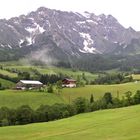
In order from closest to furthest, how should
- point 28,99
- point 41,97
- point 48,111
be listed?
1. point 48,111
2. point 28,99
3. point 41,97

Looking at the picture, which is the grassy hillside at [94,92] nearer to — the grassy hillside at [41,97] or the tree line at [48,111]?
the grassy hillside at [41,97]

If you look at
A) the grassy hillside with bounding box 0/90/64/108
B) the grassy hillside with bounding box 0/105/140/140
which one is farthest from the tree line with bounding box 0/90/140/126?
the grassy hillside with bounding box 0/105/140/140

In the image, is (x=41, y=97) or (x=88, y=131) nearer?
(x=88, y=131)

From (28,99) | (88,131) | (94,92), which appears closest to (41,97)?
(28,99)

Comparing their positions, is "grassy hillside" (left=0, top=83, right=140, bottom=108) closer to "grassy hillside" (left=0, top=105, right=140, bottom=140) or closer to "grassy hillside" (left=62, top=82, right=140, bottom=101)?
"grassy hillside" (left=62, top=82, right=140, bottom=101)

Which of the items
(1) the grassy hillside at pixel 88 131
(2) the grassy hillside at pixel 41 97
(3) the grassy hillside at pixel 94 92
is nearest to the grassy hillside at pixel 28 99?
(2) the grassy hillside at pixel 41 97

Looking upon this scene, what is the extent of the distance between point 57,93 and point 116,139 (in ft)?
399

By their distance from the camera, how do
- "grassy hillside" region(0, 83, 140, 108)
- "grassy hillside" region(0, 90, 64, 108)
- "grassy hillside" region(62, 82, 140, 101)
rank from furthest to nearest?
"grassy hillside" region(62, 82, 140, 101) < "grassy hillside" region(0, 83, 140, 108) < "grassy hillside" region(0, 90, 64, 108)

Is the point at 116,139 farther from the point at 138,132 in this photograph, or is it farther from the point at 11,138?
the point at 11,138

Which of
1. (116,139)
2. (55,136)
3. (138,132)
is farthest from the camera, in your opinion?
(55,136)

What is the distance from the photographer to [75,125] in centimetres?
8431

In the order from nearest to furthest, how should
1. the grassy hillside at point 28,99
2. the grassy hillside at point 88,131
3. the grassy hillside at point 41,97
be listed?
the grassy hillside at point 88,131
the grassy hillside at point 28,99
the grassy hillside at point 41,97

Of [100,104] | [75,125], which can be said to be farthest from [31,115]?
[75,125]

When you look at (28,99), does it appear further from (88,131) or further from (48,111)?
(88,131)
